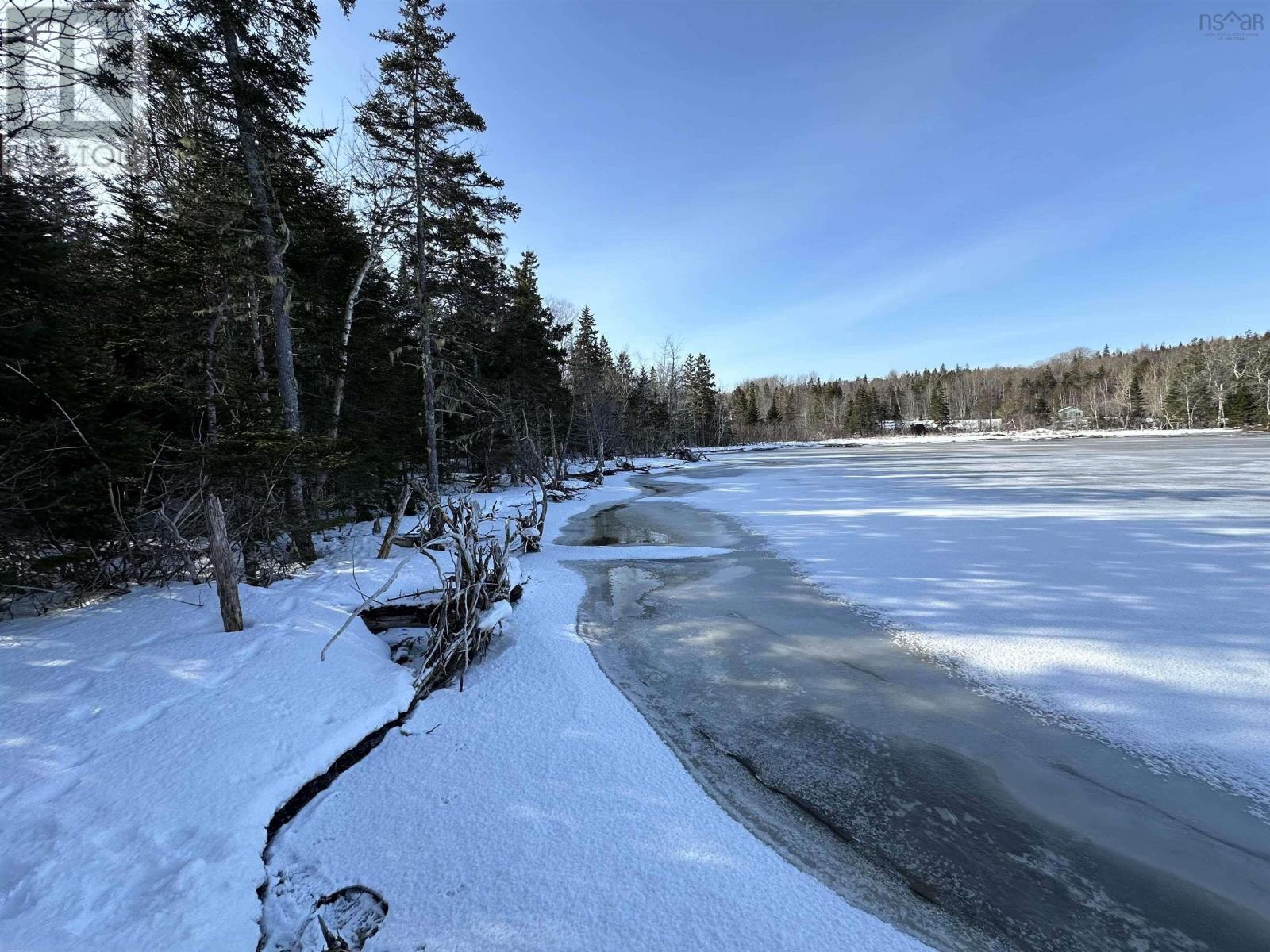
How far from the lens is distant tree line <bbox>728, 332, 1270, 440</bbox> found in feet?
210

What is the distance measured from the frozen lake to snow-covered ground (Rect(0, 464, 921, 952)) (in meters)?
0.54

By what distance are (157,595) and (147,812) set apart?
137 inches

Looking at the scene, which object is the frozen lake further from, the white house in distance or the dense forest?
the white house in distance

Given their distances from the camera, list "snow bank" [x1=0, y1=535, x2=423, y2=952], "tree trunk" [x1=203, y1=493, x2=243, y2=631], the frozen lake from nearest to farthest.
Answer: "snow bank" [x1=0, y1=535, x2=423, y2=952]
the frozen lake
"tree trunk" [x1=203, y1=493, x2=243, y2=631]

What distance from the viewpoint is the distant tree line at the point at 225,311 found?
4.60m

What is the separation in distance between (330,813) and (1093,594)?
8.09 m

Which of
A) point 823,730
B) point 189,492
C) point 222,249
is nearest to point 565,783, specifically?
point 823,730

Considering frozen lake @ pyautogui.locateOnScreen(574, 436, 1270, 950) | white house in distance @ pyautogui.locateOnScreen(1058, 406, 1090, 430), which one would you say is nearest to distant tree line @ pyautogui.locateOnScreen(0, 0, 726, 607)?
frozen lake @ pyautogui.locateOnScreen(574, 436, 1270, 950)

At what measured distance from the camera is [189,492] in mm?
6062

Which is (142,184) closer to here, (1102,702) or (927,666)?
(927,666)

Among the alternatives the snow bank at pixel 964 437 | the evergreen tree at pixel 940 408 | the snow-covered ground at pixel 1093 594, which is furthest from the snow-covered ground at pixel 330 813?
the evergreen tree at pixel 940 408

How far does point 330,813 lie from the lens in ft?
9.29

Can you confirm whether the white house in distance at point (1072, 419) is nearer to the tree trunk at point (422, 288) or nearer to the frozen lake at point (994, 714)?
the frozen lake at point (994, 714)

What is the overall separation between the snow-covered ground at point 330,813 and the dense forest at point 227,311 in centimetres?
149
